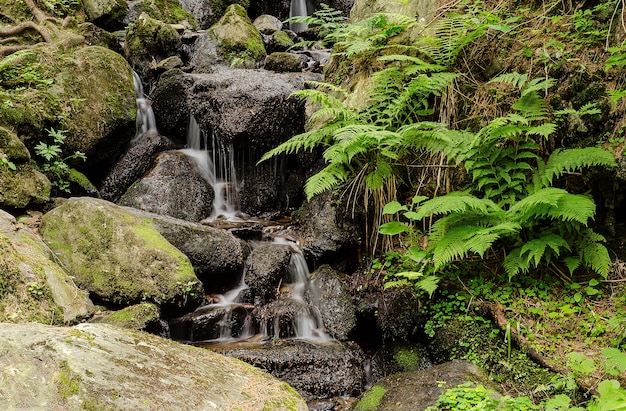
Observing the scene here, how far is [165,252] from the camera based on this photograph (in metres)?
4.93

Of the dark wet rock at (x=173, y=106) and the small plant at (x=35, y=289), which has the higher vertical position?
the dark wet rock at (x=173, y=106)

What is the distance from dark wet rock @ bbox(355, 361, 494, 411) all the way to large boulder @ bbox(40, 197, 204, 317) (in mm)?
2342

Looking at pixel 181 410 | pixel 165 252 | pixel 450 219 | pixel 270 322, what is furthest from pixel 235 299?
pixel 181 410

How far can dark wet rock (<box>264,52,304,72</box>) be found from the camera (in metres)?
9.48

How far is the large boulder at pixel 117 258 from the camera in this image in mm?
4551

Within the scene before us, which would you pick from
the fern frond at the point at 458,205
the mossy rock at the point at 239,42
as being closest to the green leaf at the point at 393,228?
the fern frond at the point at 458,205

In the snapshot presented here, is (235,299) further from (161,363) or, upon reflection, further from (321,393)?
(161,363)

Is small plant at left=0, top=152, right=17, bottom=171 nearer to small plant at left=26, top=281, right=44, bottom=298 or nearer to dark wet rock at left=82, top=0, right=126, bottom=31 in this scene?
small plant at left=26, top=281, right=44, bottom=298

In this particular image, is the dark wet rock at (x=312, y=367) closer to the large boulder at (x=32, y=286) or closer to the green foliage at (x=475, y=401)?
the green foliage at (x=475, y=401)

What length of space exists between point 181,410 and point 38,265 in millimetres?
2541

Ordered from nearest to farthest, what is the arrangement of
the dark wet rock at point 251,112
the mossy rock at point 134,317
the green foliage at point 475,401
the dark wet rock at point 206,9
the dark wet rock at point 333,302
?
the green foliage at point 475,401
the mossy rock at point 134,317
the dark wet rock at point 333,302
the dark wet rock at point 251,112
the dark wet rock at point 206,9

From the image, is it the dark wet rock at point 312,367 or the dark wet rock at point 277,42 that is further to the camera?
the dark wet rock at point 277,42

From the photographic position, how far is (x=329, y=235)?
5.64 meters

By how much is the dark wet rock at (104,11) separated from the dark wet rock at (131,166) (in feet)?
15.7
